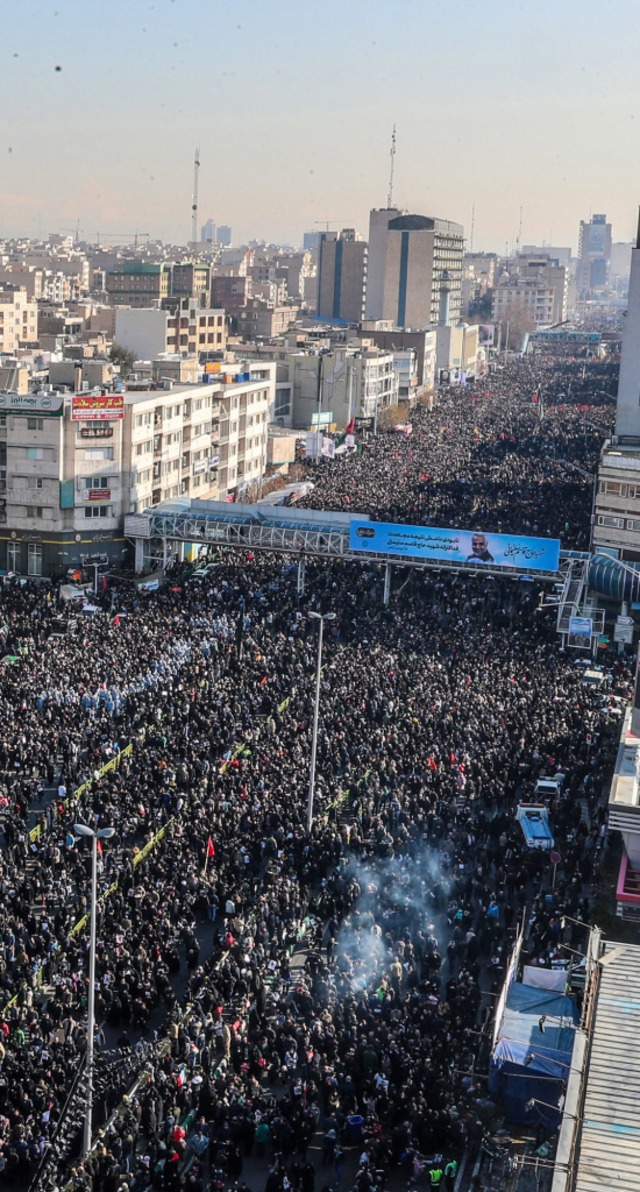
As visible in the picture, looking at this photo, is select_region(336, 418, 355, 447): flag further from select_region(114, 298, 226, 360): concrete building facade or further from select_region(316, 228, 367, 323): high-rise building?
select_region(316, 228, 367, 323): high-rise building

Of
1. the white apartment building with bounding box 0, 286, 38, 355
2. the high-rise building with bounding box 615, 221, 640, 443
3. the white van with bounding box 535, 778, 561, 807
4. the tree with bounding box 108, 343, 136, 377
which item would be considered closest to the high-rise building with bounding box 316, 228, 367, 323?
the white apartment building with bounding box 0, 286, 38, 355

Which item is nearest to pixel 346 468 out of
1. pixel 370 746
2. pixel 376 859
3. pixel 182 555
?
pixel 182 555

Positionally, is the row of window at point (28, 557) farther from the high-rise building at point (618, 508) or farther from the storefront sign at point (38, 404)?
the high-rise building at point (618, 508)

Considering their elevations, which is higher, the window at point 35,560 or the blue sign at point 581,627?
the blue sign at point 581,627

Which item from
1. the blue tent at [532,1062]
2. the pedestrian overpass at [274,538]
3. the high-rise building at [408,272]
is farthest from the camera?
the high-rise building at [408,272]

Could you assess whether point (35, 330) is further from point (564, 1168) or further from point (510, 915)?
point (564, 1168)

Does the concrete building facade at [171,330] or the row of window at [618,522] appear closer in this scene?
the row of window at [618,522]

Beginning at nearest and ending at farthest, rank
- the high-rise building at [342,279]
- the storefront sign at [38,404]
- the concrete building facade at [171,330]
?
1. the storefront sign at [38,404]
2. the concrete building facade at [171,330]
3. the high-rise building at [342,279]

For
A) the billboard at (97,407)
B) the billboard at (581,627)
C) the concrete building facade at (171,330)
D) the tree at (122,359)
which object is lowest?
the billboard at (581,627)

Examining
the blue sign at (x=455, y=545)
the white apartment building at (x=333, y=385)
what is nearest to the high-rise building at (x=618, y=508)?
the blue sign at (x=455, y=545)
